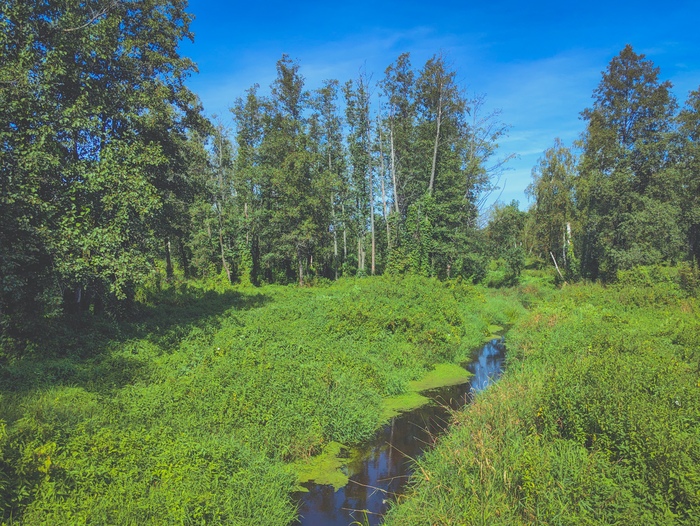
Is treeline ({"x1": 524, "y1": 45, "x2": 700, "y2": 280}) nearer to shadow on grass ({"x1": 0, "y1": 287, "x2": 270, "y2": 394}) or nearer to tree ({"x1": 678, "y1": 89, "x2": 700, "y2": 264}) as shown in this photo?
tree ({"x1": 678, "y1": 89, "x2": 700, "y2": 264})

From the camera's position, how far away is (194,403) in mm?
9531

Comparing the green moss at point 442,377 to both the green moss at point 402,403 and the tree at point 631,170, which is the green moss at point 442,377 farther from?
the tree at point 631,170

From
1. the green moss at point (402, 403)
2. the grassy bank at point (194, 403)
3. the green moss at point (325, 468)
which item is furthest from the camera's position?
the green moss at point (402, 403)

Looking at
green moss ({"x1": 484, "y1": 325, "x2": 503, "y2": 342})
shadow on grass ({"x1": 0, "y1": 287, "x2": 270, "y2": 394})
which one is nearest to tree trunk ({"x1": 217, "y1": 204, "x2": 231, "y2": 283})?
shadow on grass ({"x1": 0, "y1": 287, "x2": 270, "y2": 394})

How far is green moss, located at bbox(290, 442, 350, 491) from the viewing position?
8.45 m

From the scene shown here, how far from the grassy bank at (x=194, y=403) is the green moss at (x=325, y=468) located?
272 mm

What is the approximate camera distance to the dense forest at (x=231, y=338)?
6.27m

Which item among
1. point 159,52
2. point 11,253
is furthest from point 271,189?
point 11,253

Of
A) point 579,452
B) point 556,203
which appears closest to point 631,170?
point 556,203

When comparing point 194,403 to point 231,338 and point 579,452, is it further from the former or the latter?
point 579,452

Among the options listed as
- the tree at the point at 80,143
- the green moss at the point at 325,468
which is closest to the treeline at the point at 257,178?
the tree at the point at 80,143

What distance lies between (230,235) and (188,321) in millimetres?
23348

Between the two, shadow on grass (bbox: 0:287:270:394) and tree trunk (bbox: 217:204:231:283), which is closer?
shadow on grass (bbox: 0:287:270:394)

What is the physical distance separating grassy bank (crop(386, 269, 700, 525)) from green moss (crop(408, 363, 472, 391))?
134 inches
